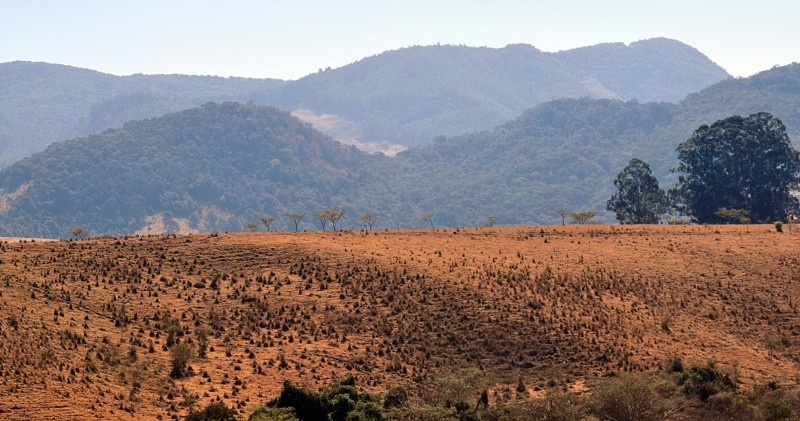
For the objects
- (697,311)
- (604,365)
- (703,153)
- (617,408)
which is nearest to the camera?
(617,408)

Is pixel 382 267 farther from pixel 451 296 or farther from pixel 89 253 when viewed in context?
pixel 89 253

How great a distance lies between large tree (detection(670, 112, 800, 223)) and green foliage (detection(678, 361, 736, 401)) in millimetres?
66941

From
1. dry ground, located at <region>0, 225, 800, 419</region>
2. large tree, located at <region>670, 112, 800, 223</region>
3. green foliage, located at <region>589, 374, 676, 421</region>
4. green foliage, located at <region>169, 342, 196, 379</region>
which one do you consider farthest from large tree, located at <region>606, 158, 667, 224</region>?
green foliage, located at <region>169, 342, 196, 379</region>

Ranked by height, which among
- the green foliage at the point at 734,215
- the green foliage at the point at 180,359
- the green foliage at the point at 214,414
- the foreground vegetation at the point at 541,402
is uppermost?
the green foliage at the point at 734,215

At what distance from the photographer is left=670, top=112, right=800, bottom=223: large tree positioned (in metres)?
115

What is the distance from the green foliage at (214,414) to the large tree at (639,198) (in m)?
85.6

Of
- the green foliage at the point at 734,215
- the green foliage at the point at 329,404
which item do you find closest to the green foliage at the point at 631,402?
the green foliage at the point at 329,404

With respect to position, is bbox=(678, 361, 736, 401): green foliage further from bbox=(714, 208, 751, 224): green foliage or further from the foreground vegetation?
bbox=(714, 208, 751, 224): green foliage

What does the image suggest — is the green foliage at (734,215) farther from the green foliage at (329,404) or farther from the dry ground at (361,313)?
the green foliage at (329,404)

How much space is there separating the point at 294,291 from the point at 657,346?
80.1ft


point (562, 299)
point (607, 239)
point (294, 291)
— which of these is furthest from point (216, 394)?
point (607, 239)

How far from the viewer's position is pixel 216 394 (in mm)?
45406

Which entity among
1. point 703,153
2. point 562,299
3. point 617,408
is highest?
point 703,153

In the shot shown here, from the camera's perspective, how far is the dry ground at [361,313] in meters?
45.8
